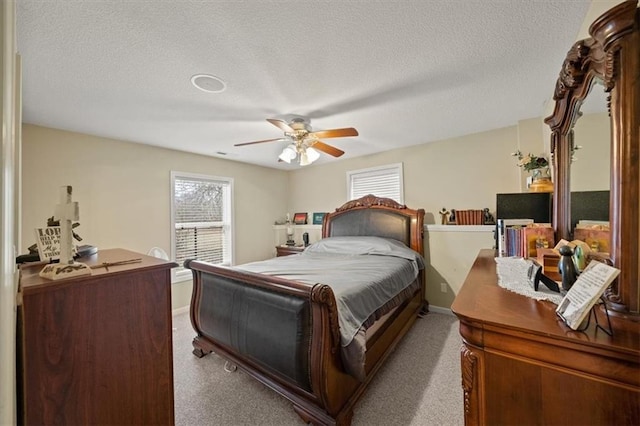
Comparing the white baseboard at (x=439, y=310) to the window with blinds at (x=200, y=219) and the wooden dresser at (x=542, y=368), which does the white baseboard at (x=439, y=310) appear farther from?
the window with blinds at (x=200, y=219)

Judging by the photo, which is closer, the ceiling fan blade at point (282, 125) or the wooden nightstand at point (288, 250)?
the ceiling fan blade at point (282, 125)

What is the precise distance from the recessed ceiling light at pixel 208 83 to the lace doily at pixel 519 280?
A: 2.20 m

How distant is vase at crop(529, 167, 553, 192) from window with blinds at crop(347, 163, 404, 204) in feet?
5.70

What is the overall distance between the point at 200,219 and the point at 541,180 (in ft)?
14.2

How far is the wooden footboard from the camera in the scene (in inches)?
58.2

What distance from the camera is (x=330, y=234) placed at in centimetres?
419

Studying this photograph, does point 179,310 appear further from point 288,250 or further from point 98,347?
point 98,347

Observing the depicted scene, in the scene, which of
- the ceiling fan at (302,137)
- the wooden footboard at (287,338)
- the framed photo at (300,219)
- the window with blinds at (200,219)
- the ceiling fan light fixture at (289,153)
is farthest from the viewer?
the framed photo at (300,219)

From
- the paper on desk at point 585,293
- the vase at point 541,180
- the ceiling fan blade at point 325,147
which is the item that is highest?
the ceiling fan blade at point 325,147

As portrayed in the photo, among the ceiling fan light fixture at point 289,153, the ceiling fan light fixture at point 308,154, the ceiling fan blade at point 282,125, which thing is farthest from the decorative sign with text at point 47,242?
the ceiling fan light fixture at point 308,154

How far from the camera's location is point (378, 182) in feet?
13.5

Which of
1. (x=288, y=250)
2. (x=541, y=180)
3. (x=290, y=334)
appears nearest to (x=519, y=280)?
(x=290, y=334)

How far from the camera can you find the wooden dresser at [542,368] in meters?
0.63

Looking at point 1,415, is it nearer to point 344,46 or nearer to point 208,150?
point 344,46
